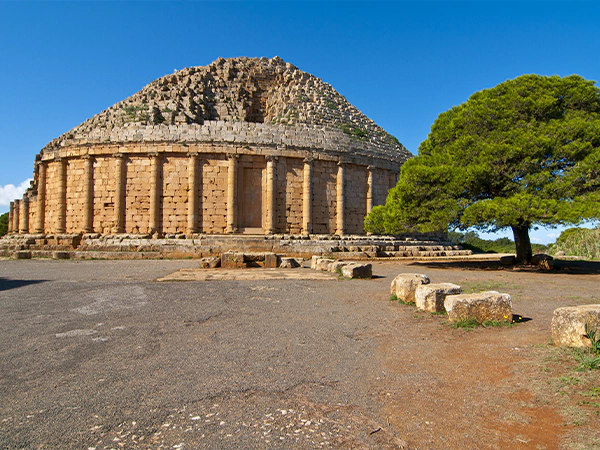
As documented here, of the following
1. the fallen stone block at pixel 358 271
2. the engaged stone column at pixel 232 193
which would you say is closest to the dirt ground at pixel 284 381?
the fallen stone block at pixel 358 271

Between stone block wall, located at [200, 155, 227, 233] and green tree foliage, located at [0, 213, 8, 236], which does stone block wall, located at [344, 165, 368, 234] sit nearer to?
stone block wall, located at [200, 155, 227, 233]

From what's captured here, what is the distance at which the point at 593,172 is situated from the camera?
13.8 m

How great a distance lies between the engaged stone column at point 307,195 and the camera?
969 inches

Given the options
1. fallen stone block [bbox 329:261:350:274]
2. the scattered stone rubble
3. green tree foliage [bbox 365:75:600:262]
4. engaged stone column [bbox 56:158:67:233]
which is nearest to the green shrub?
green tree foliage [bbox 365:75:600:262]

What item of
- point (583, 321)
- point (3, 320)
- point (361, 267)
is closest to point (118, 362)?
point (3, 320)

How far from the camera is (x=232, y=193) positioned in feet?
77.3

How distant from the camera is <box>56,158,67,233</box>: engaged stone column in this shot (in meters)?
24.8

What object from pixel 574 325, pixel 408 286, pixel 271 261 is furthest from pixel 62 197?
pixel 574 325

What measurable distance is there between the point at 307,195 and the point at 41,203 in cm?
1682

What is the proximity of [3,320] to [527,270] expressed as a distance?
15.6 metres

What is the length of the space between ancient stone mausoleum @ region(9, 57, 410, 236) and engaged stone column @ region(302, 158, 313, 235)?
2.4 inches

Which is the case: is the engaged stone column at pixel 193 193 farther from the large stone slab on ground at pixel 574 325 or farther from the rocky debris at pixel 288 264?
the large stone slab on ground at pixel 574 325

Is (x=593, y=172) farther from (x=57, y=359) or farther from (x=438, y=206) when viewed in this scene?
(x=57, y=359)

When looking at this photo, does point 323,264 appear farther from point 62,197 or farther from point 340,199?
point 62,197
